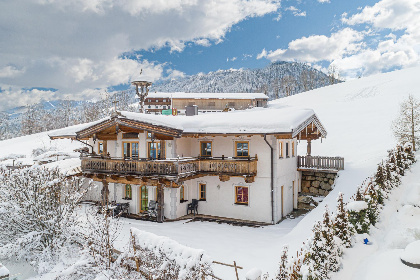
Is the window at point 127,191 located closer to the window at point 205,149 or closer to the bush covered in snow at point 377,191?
the window at point 205,149

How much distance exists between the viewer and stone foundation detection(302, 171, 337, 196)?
22.1 meters

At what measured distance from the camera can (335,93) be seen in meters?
66.6

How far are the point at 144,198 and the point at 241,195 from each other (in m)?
7.35

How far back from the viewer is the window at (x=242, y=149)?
19.7 m

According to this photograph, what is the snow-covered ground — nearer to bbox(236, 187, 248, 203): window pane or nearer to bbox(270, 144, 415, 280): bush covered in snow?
bbox(236, 187, 248, 203): window pane

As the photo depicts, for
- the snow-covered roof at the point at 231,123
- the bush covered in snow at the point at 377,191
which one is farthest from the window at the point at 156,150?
the bush covered in snow at the point at 377,191

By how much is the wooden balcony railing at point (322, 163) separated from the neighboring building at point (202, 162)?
7.34ft

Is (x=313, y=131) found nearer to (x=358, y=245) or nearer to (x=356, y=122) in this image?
(x=358, y=245)

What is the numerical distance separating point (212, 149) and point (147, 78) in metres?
10.1

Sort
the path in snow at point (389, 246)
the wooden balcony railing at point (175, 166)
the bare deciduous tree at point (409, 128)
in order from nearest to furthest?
the path in snow at point (389, 246)
the wooden balcony railing at point (175, 166)
the bare deciduous tree at point (409, 128)

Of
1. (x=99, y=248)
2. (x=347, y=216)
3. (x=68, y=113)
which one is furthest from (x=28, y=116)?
(x=347, y=216)

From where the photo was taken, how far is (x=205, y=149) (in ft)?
68.5

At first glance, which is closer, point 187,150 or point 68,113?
point 187,150

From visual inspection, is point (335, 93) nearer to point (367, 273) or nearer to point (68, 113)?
point (367, 273)
